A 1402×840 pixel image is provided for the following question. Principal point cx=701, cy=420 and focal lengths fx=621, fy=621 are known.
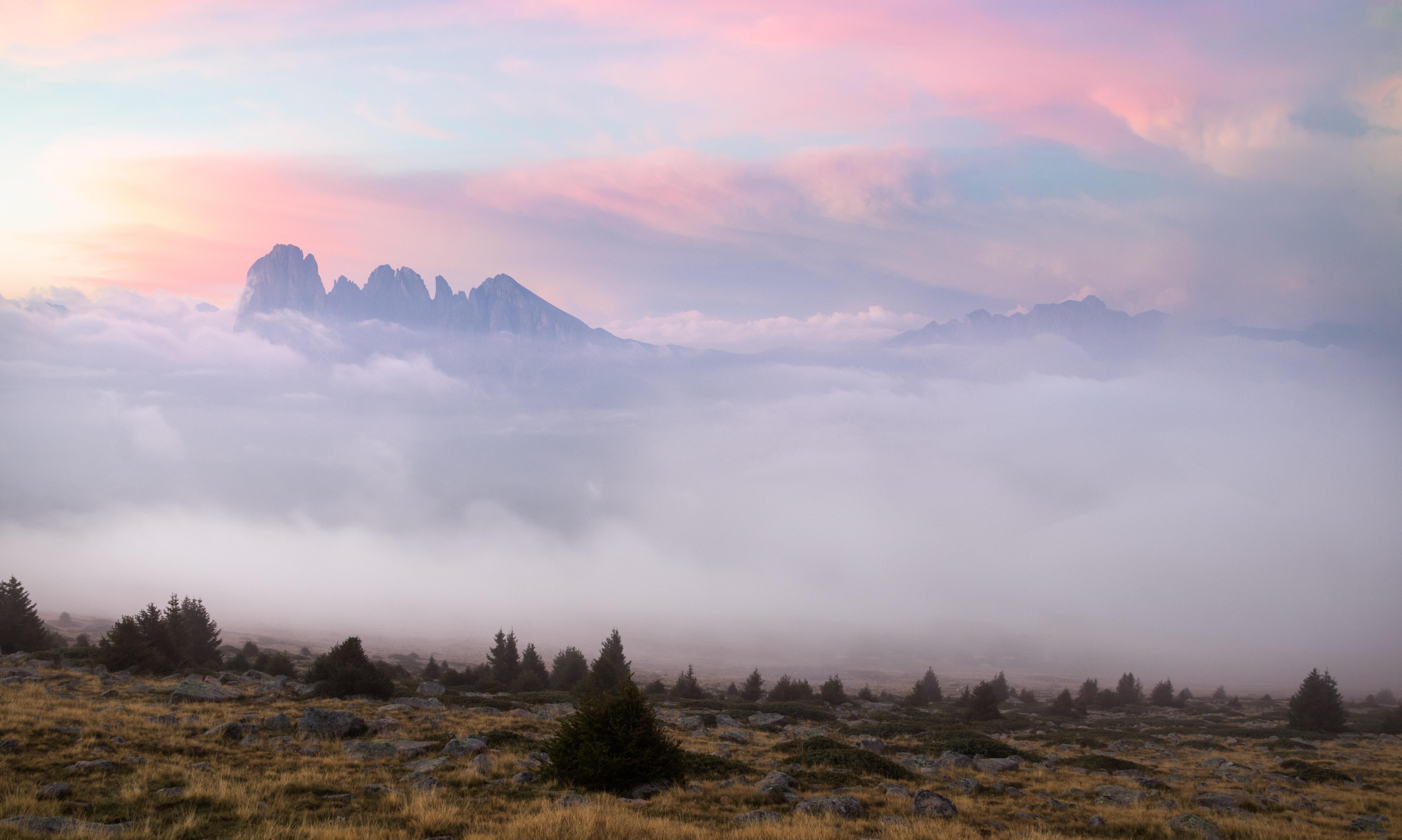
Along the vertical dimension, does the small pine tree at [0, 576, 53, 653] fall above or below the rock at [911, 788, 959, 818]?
below

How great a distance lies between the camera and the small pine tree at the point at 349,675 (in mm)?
35906

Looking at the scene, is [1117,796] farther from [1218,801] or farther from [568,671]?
[568,671]

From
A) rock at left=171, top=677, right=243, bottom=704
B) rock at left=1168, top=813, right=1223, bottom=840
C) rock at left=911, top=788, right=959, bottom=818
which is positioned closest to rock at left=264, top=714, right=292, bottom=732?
rock at left=171, top=677, right=243, bottom=704

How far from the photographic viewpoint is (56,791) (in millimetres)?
13516

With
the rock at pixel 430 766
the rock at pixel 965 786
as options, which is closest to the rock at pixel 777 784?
the rock at pixel 965 786

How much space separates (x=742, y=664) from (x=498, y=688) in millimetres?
137039

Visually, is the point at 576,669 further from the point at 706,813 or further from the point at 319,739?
the point at 706,813

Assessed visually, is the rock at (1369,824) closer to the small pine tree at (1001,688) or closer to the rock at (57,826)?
the rock at (57,826)

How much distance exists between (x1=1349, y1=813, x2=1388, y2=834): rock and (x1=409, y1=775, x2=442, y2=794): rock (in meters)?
25.6

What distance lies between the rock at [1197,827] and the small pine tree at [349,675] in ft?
123

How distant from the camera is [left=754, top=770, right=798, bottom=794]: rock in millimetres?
18406

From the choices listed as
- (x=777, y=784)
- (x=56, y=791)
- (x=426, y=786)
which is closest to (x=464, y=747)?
(x=426, y=786)

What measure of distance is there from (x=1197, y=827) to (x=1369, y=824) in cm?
736

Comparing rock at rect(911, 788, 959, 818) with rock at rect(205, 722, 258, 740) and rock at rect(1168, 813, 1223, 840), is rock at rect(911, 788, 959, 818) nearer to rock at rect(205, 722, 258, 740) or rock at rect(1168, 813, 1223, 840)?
rock at rect(1168, 813, 1223, 840)
